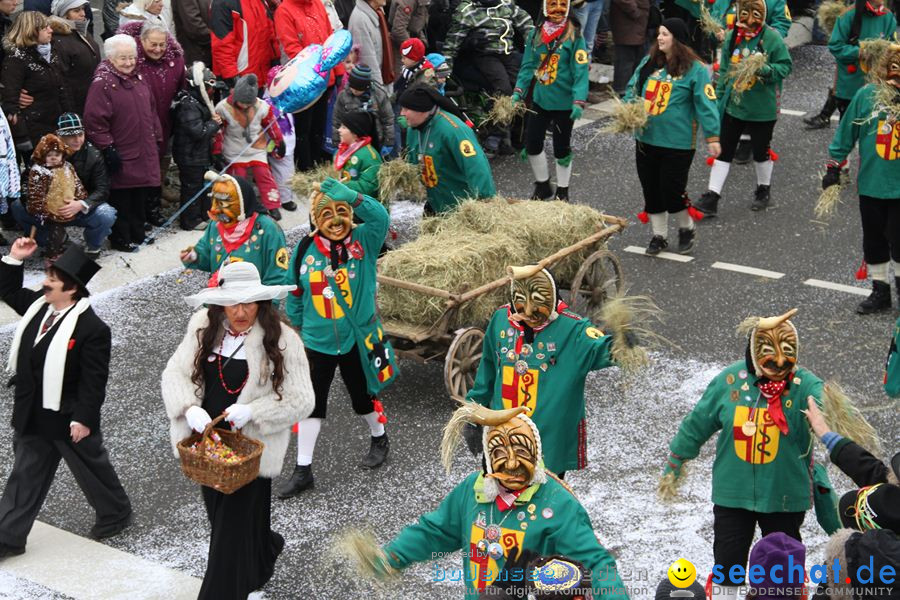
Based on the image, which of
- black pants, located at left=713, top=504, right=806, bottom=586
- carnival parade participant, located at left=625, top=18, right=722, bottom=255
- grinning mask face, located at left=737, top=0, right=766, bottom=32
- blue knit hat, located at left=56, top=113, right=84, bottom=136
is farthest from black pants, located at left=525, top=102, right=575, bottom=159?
black pants, located at left=713, top=504, right=806, bottom=586

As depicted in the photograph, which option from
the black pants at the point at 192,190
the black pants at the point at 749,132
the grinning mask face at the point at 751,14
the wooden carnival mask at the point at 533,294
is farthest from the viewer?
the black pants at the point at 749,132

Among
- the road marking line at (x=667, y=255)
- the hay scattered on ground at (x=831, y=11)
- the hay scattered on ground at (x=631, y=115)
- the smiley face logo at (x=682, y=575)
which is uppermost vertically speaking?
the smiley face logo at (x=682, y=575)

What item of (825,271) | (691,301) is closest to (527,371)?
(691,301)

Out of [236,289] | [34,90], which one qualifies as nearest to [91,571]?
[236,289]

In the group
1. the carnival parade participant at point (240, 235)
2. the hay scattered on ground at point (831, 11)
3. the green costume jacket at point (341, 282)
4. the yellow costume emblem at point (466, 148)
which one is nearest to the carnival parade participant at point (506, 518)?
the green costume jacket at point (341, 282)

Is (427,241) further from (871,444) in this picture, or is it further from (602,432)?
(871,444)

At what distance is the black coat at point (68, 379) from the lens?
7688mm

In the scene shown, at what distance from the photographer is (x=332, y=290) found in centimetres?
816

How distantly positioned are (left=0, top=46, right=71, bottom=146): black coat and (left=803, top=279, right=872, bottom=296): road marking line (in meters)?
6.43

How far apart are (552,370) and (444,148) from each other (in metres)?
3.48

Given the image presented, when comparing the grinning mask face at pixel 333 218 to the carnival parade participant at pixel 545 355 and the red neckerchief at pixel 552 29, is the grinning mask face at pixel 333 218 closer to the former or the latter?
the carnival parade participant at pixel 545 355

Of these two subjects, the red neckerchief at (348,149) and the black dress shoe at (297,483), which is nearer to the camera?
the black dress shoe at (297,483)

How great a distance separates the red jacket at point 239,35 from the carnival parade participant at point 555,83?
2594 mm

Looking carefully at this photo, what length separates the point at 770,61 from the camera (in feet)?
40.7
